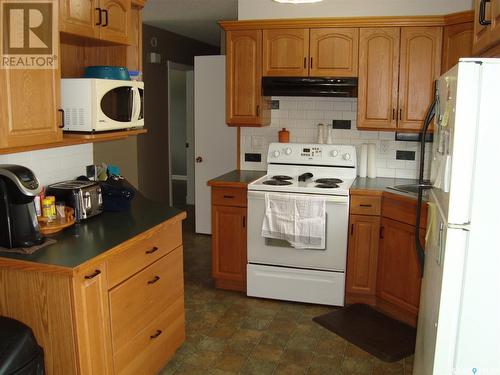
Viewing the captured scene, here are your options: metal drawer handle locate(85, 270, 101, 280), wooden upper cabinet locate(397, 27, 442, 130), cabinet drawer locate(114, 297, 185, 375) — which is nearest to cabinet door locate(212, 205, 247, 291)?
cabinet drawer locate(114, 297, 185, 375)

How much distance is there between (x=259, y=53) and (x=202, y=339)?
2.31 meters

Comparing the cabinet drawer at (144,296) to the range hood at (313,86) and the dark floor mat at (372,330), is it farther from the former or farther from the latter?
the range hood at (313,86)

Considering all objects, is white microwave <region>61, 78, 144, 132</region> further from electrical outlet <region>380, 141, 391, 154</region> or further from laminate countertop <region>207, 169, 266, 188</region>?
electrical outlet <region>380, 141, 391, 154</region>

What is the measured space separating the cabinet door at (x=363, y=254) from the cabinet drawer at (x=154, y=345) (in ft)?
4.57

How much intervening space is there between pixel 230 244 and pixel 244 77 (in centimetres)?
140

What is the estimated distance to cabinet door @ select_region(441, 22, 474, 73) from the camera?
3.65 m

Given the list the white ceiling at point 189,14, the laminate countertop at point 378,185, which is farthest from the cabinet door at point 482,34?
the white ceiling at point 189,14

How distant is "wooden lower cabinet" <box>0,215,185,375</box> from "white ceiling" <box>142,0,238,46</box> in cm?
289

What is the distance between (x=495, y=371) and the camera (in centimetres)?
163

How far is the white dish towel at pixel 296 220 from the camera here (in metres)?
3.67

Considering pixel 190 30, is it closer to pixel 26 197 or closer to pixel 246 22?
pixel 246 22

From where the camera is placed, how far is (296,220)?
12.1 feet

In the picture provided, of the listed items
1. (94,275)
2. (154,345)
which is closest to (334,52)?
(154,345)

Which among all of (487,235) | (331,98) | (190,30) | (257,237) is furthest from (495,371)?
(190,30)
